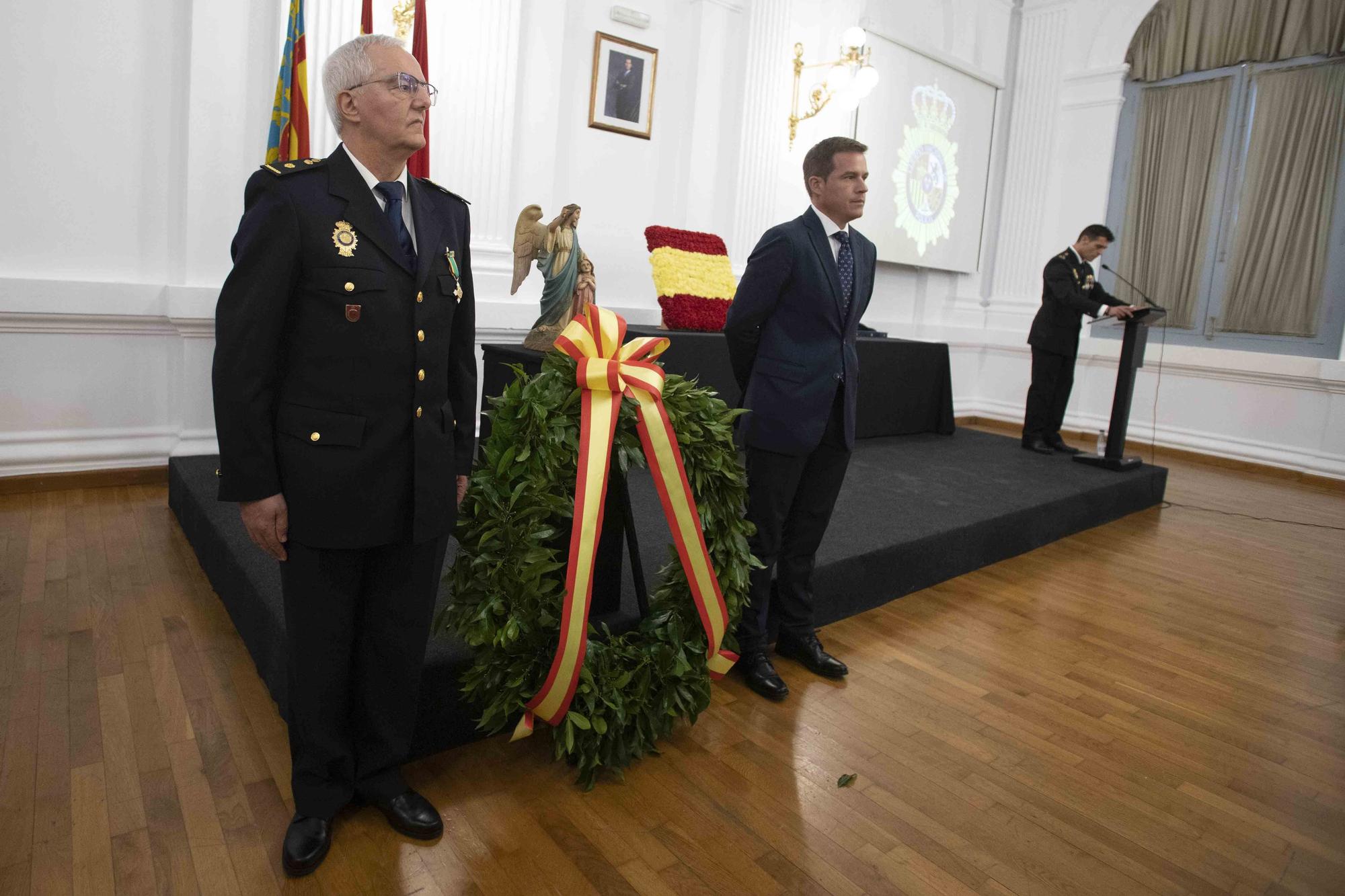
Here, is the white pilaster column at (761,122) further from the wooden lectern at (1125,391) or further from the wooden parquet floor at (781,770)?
the wooden parquet floor at (781,770)

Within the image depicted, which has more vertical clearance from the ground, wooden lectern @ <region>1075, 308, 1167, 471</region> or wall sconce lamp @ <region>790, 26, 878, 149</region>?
wall sconce lamp @ <region>790, 26, 878, 149</region>

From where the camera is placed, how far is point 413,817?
179cm

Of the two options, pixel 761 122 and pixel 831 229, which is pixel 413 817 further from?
pixel 761 122

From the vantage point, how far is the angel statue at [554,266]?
363 centimetres

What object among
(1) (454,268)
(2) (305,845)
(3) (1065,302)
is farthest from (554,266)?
(3) (1065,302)

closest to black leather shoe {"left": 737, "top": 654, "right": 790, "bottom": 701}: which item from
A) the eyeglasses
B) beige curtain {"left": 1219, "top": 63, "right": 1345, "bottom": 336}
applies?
the eyeglasses

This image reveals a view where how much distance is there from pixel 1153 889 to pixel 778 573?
1.22 meters

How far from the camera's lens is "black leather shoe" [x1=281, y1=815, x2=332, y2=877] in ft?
5.40

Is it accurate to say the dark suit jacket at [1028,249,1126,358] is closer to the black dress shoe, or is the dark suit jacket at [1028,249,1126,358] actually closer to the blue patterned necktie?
the blue patterned necktie

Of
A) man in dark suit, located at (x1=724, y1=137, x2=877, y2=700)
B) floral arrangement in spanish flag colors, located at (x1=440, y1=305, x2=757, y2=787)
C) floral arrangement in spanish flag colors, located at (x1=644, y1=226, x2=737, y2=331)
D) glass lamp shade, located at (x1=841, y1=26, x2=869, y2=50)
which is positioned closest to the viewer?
floral arrangement in spanish flag colors, located at (x1=440, y1=305, x2=757, y2=787)

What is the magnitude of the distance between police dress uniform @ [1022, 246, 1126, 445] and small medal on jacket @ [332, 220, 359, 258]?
5.32 m

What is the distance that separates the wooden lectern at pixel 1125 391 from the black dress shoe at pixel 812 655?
3475 millimetres

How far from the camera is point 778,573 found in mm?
2695

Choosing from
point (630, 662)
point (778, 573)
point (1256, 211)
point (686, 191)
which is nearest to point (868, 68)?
point (686, 191)
